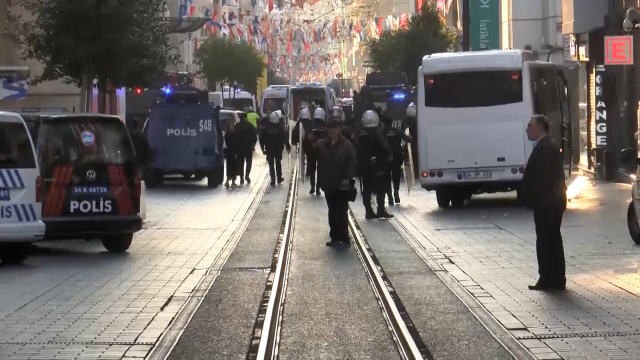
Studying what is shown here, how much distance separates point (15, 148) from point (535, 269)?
634 cm

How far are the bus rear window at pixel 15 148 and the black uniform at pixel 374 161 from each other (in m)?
7.68

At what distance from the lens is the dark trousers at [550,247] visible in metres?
12.6

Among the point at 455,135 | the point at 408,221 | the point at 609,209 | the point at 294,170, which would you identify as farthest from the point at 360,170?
the point at 294,170

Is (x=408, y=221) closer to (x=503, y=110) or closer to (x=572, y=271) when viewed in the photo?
(x=503, y=110)

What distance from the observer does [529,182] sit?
42.3 ft

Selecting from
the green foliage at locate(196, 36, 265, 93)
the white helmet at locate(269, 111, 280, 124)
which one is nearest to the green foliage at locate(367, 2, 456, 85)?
the green foliage at locate(196, 36, 265, 93)

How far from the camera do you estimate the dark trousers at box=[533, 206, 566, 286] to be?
12.6m

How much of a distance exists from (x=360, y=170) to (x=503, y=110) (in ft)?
12.4

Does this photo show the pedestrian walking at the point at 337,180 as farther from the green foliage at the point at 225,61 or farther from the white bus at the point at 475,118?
the green foliage at the point at 225,61

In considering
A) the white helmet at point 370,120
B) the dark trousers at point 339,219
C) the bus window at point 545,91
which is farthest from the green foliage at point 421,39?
the dark trousers at point 339,219

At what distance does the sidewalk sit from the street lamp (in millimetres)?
4814

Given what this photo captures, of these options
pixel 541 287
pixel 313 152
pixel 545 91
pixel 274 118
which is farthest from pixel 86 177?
pixel 274 118

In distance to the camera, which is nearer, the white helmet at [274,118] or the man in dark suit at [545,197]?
the man in dark suit at [545,197]

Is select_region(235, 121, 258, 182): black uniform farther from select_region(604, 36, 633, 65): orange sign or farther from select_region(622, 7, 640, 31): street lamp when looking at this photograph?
select_region(622, 7, 640, 31): street lamp
